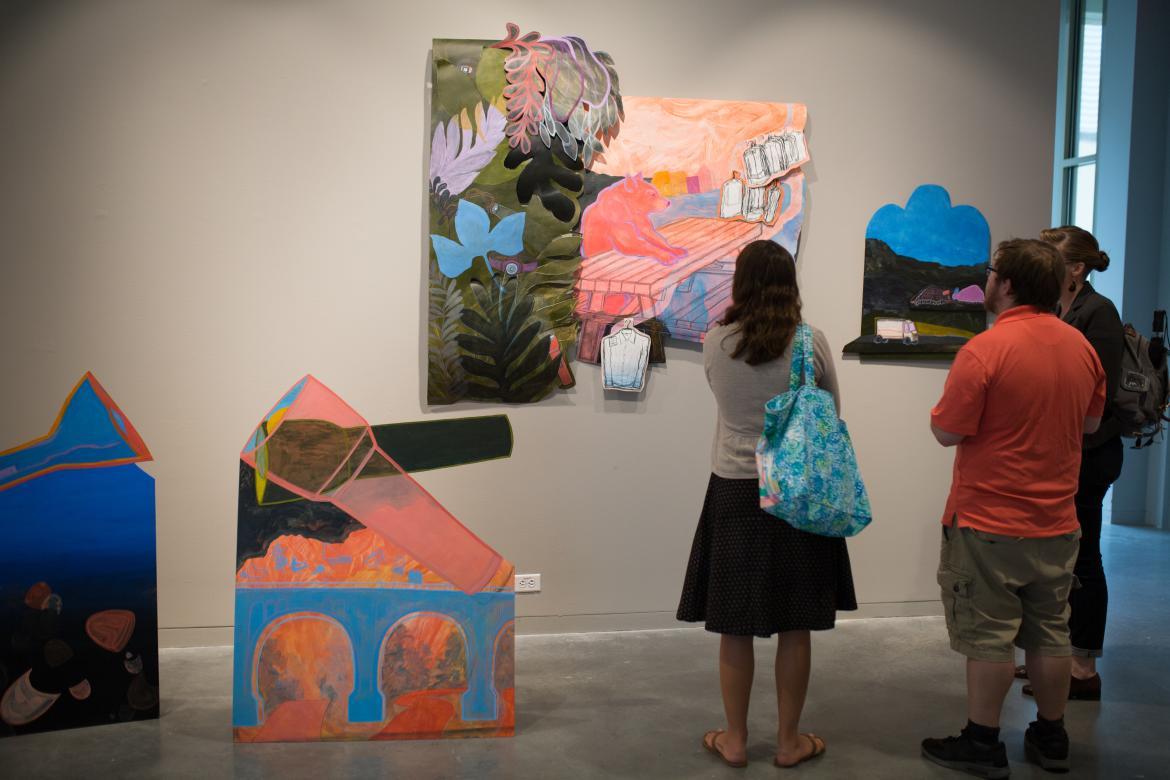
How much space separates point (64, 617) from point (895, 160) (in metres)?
3.49

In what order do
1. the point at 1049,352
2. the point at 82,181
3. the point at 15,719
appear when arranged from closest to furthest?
the point at 1049,352 < the point at 15,719 < the point at 82,181

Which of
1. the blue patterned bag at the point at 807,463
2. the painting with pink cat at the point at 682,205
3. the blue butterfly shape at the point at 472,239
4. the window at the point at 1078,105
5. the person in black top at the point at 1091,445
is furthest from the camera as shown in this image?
the window at the point at 1078,105

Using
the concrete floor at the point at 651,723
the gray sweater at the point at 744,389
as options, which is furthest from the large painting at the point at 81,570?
the gray sweater at the point at 744,389

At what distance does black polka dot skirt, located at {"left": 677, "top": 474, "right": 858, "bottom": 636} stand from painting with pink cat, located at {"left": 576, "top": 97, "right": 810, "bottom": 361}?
1.37 metres

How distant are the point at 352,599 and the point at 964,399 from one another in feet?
5.86

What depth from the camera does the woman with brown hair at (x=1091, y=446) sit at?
121 inches

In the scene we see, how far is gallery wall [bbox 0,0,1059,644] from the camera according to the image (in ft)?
11.2

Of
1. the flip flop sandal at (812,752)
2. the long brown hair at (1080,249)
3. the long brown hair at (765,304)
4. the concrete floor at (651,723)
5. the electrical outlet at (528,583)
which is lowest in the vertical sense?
the concrete floor at (651,723)

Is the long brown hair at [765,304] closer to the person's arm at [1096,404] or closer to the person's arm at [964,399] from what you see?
the person's arm at [964,399]

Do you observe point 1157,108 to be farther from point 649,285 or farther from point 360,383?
point 360,383

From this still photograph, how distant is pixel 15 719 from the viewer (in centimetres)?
283

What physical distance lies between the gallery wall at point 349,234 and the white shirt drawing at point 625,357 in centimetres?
7

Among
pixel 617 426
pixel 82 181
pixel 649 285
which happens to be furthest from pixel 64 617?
pixel 649 285

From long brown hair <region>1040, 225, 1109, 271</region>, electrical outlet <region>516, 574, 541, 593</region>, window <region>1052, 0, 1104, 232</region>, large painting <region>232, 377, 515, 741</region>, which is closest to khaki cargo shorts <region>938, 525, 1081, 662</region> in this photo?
long brown hair <region>1040, 225, 1109, 271</region>
